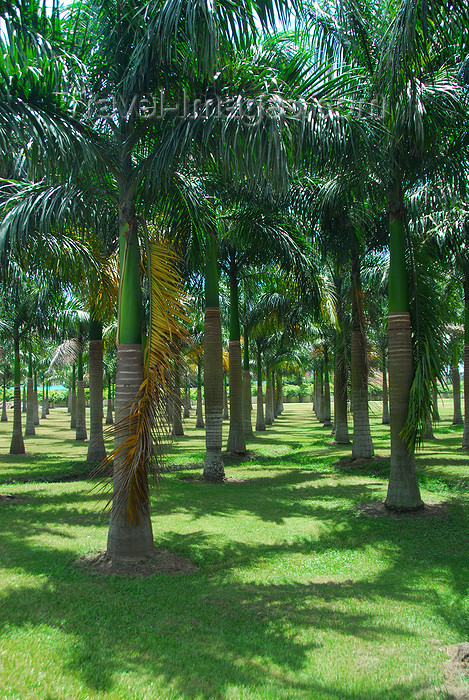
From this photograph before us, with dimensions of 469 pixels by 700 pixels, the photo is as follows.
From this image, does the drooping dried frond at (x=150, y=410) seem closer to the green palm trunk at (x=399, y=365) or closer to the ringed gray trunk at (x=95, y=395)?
the green palm trunk at (x=399, y=365)

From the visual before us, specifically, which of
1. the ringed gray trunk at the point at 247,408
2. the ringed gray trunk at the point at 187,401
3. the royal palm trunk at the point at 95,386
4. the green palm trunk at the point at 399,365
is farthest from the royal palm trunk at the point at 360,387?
the ringed gray trunk at the point at 247,408

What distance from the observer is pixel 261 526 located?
857cm

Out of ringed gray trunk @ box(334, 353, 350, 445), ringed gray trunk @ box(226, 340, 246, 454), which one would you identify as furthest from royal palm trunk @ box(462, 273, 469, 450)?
ringed gray trunk @ box(226, 340, 246, 454)

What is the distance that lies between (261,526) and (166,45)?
6.76m

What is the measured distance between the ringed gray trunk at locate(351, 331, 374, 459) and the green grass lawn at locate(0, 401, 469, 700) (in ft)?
13.7

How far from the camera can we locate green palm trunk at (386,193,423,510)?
8641 millimetres

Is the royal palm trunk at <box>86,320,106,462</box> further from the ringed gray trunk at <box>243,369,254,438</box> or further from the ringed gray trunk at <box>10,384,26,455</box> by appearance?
the ringed gray trunk at <box>243,369,254,438</box>

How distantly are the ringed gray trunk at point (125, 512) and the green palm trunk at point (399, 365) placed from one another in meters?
4.32

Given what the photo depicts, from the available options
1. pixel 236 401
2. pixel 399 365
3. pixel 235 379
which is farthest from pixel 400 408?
pixel 235 379

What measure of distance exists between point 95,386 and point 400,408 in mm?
8871

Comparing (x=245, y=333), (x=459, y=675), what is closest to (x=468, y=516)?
(x=459, y=675)

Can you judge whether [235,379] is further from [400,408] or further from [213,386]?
[400,408]

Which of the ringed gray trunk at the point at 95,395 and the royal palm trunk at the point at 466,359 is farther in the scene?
the royal palm trunk at the point at 466,359

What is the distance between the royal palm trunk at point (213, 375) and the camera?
42.7 feet
